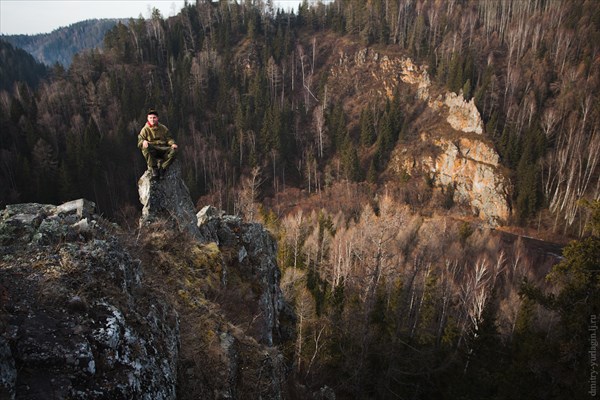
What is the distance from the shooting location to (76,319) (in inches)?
211

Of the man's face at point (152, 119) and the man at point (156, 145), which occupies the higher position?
the man's face at point (152, 119)

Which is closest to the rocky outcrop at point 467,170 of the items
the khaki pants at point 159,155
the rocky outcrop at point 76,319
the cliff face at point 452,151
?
the cliff face at point 452,151

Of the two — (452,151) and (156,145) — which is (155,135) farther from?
(452,151)

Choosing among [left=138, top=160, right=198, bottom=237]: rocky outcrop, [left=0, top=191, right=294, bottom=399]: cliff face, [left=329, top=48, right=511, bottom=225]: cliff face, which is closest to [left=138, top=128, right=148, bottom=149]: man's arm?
[left=138, top=160, right=198, bottom=237]: rocky outcrop

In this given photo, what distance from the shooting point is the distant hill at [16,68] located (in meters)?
134

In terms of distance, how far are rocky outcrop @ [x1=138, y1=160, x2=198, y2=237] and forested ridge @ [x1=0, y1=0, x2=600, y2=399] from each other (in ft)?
36.2

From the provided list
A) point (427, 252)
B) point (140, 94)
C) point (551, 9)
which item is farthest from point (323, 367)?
point (551, 9)

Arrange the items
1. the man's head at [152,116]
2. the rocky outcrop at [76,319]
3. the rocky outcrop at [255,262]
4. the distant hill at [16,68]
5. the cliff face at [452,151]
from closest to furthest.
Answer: the rocky outcrop at [76,319] < the man's head at [152,116] < the rocky outcrop at [255,262] < the cliff face at [452,151] < the distant hill at [16,68]

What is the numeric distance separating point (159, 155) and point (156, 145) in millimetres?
565

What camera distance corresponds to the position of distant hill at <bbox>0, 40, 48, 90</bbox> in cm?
13425

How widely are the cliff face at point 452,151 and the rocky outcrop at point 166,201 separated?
6301cm

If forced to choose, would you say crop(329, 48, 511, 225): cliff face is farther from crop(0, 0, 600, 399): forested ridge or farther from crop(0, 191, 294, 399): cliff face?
crop(0, 191, 294, 399): cliff face

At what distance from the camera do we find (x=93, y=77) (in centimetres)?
8388

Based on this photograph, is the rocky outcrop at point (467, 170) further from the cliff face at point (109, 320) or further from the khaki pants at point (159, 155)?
the khaki pants at point (159, 155)
